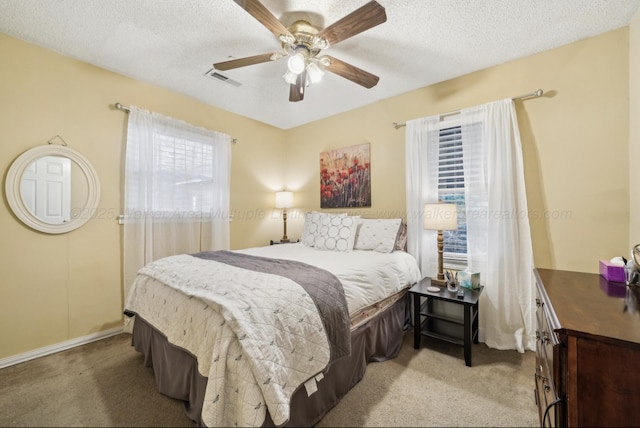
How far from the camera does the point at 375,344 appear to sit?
1941 mm

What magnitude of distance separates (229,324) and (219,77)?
2467 millimetres

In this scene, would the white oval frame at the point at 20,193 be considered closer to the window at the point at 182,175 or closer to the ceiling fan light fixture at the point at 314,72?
the window at the point at 182,175

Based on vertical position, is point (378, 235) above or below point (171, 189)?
below

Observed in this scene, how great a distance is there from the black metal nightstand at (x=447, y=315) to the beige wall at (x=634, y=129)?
106 centimetres

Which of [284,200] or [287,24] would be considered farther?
[284,200]

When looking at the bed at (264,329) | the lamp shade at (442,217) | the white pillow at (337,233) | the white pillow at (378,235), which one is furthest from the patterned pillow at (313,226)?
the lamp shade at (442,217)

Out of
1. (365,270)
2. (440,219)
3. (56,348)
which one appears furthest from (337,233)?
(56,348)

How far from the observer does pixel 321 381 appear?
1.42m

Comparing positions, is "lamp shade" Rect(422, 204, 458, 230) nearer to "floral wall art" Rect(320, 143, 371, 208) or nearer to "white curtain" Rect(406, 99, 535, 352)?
"white curtain" Rect(406, 99, 535, 352)

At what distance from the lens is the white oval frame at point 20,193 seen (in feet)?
6.59

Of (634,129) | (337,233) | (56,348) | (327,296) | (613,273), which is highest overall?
(634,129)

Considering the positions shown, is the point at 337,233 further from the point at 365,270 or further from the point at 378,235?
the point at 365,270

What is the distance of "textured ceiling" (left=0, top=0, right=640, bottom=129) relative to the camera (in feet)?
5.63

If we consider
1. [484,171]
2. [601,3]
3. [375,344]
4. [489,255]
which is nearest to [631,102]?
[601,3]
